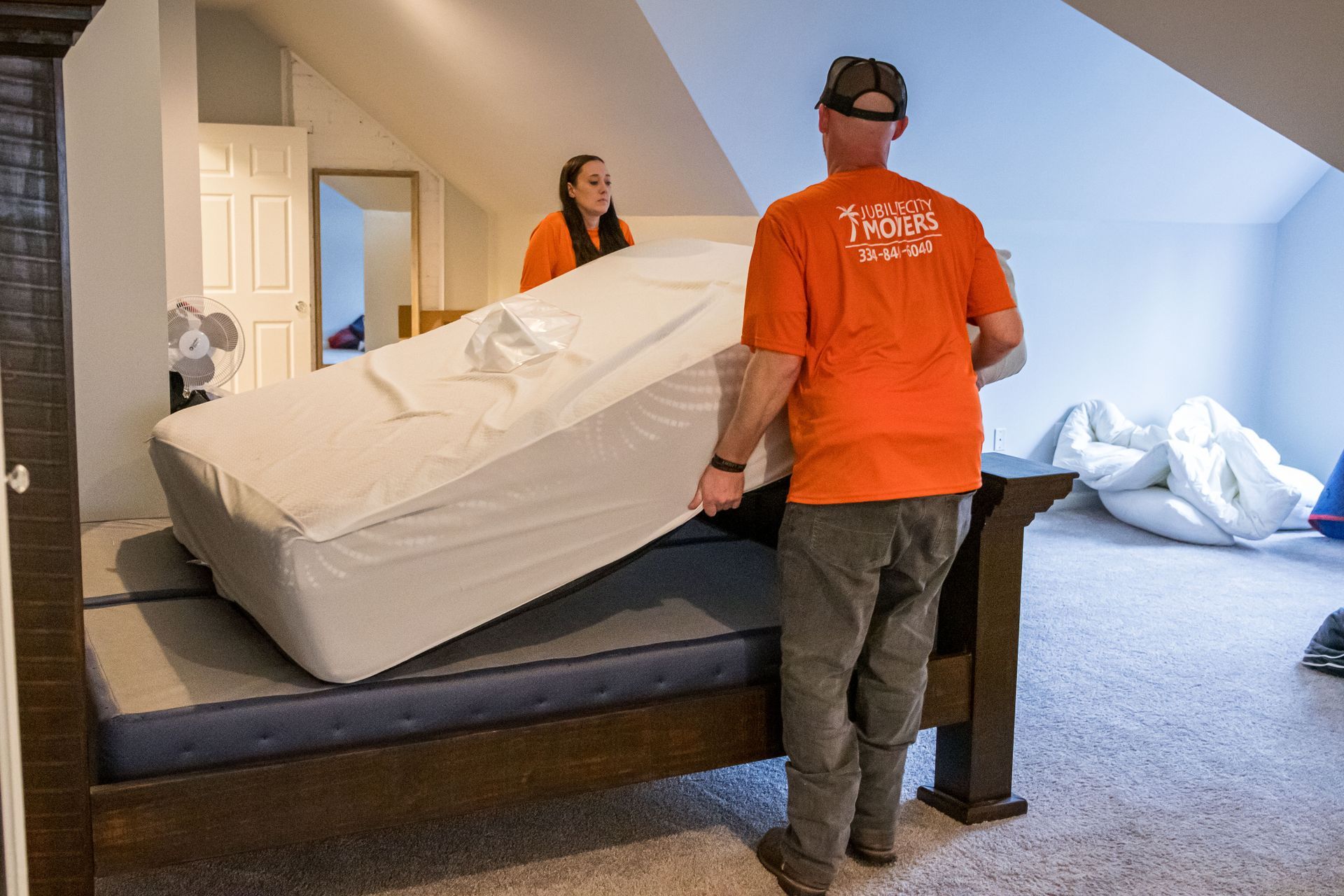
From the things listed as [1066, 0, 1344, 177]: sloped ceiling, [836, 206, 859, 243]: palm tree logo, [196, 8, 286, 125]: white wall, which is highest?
[196, 8, 286, 125]: white wall

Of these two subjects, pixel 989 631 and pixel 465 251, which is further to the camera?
pixel 465 251

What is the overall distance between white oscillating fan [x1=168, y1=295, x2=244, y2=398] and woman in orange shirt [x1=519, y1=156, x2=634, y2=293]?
98cm

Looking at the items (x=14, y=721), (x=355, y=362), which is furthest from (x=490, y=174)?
(x=14, y=721)

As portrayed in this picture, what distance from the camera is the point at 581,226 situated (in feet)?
12.2

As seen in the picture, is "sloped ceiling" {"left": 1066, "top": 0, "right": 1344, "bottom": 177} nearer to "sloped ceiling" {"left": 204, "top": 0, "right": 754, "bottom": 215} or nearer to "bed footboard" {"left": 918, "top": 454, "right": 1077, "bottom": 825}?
"bed footboard" {"left": 918, "top": 454, "right": 1077, "bottom": 825}

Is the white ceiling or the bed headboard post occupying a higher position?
the white ceiling

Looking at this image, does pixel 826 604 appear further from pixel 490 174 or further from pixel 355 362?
pixel 490 174

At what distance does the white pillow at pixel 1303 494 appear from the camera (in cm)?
506

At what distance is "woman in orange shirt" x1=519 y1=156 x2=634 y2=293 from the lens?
3.62 meters

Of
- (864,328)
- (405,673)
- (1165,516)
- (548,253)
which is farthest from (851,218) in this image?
(1165,516)

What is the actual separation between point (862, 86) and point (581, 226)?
1955mm

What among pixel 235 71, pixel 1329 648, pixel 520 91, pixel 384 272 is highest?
pixel 235 71

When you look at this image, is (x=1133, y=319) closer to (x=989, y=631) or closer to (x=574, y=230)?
(x=574, y=230)

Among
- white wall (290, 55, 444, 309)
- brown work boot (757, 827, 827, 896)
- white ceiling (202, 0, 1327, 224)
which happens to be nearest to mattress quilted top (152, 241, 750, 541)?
brown work boot (757, 827, 827, 896)
